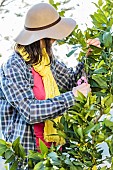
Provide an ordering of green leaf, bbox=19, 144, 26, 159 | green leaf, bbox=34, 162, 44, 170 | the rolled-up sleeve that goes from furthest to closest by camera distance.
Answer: the rolled-up sleeve
green leaf, bbox=19, 144, 26, 159
green leaf, bbox=34, 162, 44, 170

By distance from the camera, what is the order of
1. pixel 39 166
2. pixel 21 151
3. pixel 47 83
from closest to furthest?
pixel 39 166 → pixel 21 151 → pixel 47 83

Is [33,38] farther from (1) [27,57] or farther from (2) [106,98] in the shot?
(2) [106,98]

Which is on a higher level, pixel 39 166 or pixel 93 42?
pixel 93 42

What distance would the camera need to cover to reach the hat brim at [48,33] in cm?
118

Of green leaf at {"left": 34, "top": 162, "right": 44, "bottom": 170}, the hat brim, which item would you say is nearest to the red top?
the hat brim

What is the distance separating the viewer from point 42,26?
3.97 feet

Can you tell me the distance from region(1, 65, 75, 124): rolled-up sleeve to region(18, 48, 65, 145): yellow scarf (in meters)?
0.08

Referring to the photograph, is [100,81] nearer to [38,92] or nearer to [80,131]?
[80,131]

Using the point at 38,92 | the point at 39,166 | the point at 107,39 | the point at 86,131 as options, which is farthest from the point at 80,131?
the point at 38,92

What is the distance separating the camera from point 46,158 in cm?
92

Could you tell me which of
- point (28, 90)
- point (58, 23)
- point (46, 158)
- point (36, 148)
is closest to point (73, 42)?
point (58, 23)

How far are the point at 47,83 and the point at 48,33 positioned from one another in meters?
0.19

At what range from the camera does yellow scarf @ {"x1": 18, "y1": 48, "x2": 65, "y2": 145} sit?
1.27 m

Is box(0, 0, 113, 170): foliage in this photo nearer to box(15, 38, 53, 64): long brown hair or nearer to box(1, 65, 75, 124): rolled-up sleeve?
box(1, 65, 75, 124): rolled-up sleeve
